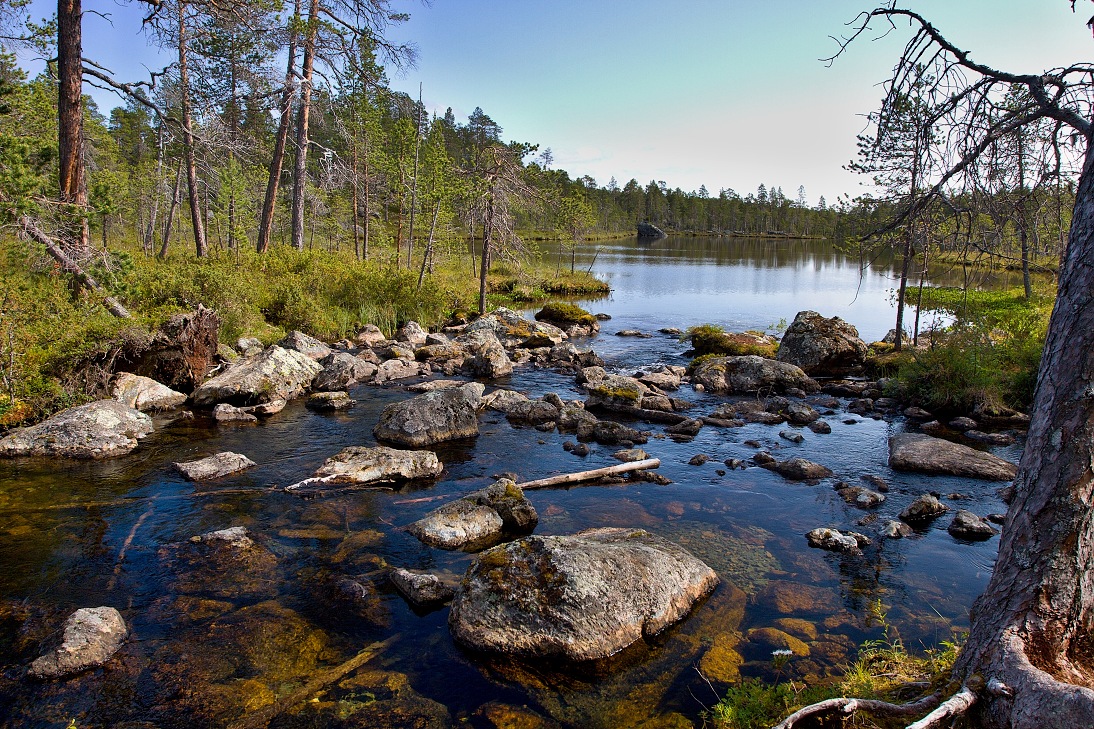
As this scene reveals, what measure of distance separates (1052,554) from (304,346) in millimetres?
19076

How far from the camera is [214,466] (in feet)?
35.4

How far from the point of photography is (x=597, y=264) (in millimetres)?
67312

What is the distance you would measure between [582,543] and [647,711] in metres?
2.01

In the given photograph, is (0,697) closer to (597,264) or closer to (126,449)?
(126,449)

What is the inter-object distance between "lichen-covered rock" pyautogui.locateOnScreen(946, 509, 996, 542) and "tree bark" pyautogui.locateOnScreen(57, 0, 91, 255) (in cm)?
1818

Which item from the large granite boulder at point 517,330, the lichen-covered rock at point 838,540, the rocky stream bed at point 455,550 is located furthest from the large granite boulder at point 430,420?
the large granite boulder at point 517,330

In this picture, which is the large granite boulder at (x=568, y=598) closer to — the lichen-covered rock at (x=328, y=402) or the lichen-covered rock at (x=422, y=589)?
the lichen-covered rock at (x=422, y=589)

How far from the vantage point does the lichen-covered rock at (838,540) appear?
8758 mm

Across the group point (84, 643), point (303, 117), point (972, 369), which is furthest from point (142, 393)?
point (972, 369)

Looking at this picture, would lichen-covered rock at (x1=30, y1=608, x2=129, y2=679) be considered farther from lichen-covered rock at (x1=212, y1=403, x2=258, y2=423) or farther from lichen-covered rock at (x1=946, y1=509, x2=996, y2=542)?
lichen-covered rock at (x1=946, y1=509, x2=996, y2=542)

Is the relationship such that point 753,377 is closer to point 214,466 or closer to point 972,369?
point 972,369

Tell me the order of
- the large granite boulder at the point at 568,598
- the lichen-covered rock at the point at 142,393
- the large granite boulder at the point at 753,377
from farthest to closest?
1. the large granite boulder at the point at 753,377
2. the lichen-covered rock at the point at 142,393
3. the large granite boulder at the point at 568,598

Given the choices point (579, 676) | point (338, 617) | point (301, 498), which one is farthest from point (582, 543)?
point (301, 498)

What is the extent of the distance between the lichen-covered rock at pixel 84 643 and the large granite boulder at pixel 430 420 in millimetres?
6727
